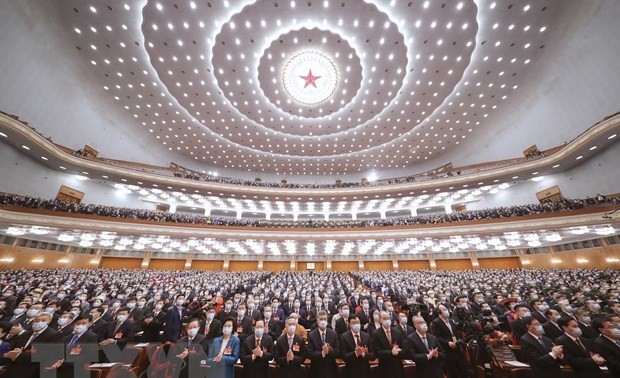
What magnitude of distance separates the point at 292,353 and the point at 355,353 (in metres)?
0.93

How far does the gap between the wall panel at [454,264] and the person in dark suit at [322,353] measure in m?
22.5

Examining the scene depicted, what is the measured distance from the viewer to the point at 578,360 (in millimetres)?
2887

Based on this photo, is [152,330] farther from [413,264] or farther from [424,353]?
[413,264]

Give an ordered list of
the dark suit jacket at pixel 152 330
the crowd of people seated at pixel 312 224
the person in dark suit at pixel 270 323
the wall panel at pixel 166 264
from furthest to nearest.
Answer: the wall panel at pixel 166 264, the crowd of people seated at pixel 312 224, the person in dark suit at pixel 270 323, the dark suit jacket at pixel 152 330

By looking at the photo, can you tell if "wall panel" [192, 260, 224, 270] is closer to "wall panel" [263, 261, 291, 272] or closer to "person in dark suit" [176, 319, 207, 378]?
"wall panel" [263, 261, 291, 272]

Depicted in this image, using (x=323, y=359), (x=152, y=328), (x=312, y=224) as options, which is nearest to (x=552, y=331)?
(x=323, y=359)

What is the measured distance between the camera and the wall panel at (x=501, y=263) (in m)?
19.8

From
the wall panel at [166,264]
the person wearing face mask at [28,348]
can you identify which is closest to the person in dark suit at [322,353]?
the person wearing face mask at [28,348]

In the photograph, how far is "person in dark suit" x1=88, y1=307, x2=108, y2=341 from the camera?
13.6ft

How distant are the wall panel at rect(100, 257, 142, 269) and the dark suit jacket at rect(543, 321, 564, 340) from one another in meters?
27.1

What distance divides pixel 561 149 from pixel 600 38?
6.13m

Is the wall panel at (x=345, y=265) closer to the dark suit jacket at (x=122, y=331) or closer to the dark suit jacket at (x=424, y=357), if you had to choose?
the dark suit jacket at (x=424, y=357)

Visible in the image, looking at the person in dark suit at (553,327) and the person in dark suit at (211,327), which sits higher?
the person in dark suit at (553,327)

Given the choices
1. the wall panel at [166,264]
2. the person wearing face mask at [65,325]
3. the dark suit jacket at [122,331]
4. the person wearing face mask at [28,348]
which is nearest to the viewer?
the person wearing face mask at [28,348]
